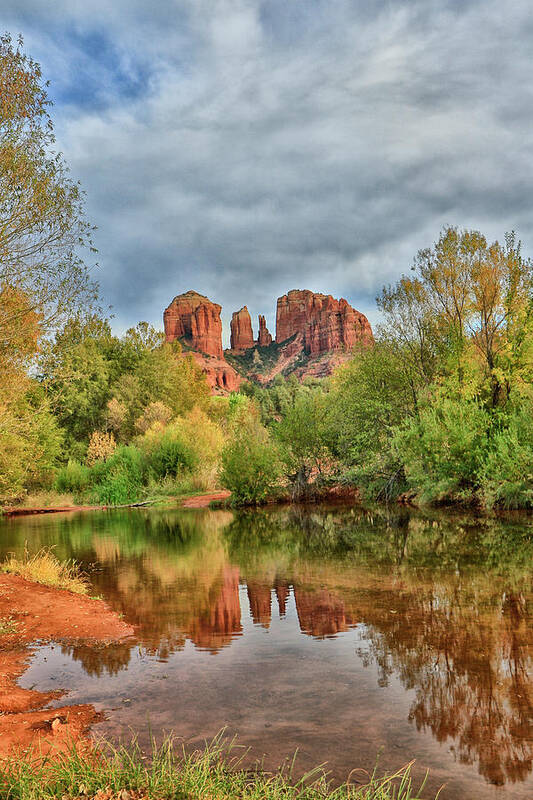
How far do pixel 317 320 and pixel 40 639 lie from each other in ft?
473

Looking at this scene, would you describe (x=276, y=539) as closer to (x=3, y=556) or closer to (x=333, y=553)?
(x=333, y=553)

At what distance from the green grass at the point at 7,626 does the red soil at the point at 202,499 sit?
23.8 meters

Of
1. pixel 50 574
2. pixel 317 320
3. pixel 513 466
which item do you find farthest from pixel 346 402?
pixel 317 320

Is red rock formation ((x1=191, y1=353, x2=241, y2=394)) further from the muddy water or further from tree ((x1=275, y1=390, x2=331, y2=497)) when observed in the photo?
the muddy water

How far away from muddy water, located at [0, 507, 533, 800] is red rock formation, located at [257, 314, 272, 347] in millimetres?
161774

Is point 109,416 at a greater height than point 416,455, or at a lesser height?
greater

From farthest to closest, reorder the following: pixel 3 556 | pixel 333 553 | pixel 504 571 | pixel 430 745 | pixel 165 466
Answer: pixel 165 466
pixel 3 556
pixel 333 553
pixel 504 571
pixel 430 745

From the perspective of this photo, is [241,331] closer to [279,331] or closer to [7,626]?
[279,331]

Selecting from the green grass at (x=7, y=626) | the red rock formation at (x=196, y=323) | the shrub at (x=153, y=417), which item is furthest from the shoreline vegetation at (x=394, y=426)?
the red rock formation at (x=196, y=323)

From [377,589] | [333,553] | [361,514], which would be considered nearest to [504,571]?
[377,589]

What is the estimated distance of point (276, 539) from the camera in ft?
57.6

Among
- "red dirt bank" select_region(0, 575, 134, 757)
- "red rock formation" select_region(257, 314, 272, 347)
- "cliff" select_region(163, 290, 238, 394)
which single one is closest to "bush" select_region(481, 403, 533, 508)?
"red dirt bank" select_region(0, 575, 134, 757)

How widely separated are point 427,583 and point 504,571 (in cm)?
183

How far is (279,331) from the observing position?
175625 mm
